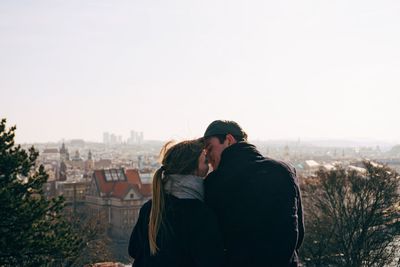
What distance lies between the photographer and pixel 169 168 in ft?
12.1

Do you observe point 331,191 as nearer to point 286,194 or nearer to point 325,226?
point 325,226

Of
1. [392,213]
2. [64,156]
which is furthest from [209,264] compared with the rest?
[64,156]

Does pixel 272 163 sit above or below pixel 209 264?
above

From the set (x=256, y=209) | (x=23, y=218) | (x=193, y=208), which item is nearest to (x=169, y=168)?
(x=193, y=208)

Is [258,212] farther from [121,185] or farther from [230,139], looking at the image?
[121,185]

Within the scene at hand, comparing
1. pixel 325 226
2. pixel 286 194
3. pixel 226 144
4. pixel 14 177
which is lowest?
pixel 325 226

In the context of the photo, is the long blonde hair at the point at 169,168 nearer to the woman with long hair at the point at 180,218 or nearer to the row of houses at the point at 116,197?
the woman with long hair at the point at 180,218

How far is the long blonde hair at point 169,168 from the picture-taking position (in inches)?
141

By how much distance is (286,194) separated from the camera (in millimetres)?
3564

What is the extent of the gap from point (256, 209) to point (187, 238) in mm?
430

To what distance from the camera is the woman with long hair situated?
348 cm

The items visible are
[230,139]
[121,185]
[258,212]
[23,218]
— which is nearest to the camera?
[258,212]

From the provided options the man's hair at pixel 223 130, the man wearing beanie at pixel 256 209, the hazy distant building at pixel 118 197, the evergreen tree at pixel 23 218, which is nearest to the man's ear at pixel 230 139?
the man's hair at pixel 223 130

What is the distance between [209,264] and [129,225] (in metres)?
53.1
